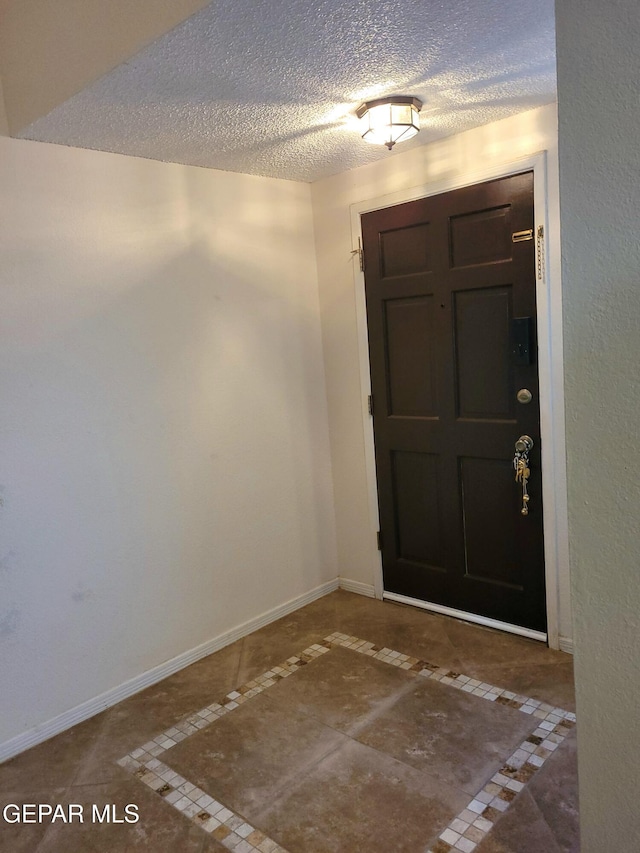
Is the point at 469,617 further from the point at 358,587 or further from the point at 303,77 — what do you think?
the point at 303,77

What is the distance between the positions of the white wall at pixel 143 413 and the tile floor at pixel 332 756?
0.28m

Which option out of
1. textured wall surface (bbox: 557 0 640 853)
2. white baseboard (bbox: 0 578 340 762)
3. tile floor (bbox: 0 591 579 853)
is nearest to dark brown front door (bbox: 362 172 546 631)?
tile floor (bbox: 0 591 579 853)

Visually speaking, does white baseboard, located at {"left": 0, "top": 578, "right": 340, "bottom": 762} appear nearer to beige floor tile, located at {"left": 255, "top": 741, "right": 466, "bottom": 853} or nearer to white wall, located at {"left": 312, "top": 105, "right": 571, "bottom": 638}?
white wall, located at {"left": 312, "top": 105, "right": 571, "bottom": 638}

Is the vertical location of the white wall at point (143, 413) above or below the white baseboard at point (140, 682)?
above

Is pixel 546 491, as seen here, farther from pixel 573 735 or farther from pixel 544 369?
pixel 573 735

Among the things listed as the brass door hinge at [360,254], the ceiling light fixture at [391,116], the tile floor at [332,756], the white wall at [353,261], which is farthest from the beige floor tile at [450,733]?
the ceiling light fixture at [391,116]

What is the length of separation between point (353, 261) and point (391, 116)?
0.96 meters

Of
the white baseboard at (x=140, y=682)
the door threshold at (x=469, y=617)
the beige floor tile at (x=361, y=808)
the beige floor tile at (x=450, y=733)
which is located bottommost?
the beige floor tile at (x=361, y=808)

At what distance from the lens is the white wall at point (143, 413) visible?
2.27 metres

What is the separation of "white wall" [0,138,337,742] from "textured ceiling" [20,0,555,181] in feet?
0.92

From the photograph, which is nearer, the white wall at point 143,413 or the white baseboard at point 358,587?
the white wall at point 143,413

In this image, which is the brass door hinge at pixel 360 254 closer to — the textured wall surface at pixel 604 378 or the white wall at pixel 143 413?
the white wall at pixel 143 413

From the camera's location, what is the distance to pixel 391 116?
220cm

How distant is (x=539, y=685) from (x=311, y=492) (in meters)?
1.44
